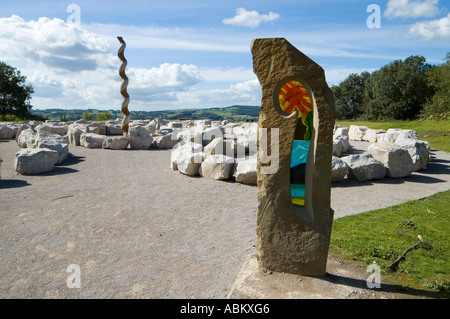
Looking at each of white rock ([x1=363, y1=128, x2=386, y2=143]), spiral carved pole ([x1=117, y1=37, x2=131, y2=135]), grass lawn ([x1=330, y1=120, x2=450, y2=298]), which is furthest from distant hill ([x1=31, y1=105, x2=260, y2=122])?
grass lawn ([x1=330, y1=120, x2=450, y2=298])

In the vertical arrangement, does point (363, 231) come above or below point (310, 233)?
below

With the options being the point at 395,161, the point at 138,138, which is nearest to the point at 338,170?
the point at 395,161

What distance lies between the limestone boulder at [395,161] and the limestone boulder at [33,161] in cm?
A: 1111

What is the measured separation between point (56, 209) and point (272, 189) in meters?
5.27

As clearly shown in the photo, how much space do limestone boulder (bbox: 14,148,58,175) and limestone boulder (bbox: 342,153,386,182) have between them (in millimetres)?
9867

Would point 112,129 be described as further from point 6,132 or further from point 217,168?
point 217,168

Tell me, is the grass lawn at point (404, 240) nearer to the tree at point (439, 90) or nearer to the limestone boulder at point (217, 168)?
the limestone boulder at point (217, 168)

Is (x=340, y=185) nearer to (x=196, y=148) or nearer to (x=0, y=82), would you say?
(x=196, y=148)

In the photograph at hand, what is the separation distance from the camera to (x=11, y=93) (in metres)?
38.7

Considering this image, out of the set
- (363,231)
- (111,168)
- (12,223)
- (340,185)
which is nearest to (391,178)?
(340,185)

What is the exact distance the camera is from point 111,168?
37.6 feet

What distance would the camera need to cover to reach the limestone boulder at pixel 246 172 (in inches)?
366

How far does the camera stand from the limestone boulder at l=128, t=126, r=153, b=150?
16.3 meters

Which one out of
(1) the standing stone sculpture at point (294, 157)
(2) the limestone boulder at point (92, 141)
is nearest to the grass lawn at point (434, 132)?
(1) the standing stone sculpture at point (294, 157)
